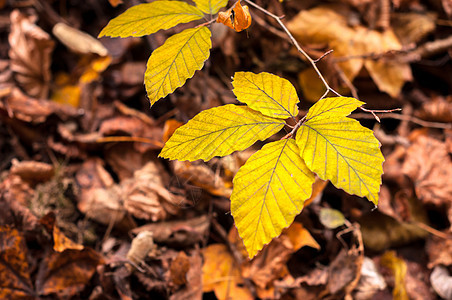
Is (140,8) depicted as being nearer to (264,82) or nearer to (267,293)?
(264,82)

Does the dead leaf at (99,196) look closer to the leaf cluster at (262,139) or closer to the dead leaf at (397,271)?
the leaf cluster at (262,139)

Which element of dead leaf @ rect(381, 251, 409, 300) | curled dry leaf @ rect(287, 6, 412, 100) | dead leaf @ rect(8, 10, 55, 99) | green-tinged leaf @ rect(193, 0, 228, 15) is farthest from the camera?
dead leaf @ rect(8, 10, 55, 99)

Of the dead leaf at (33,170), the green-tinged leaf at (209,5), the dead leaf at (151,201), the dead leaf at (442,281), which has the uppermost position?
the green-tinged leaf at (209,5)

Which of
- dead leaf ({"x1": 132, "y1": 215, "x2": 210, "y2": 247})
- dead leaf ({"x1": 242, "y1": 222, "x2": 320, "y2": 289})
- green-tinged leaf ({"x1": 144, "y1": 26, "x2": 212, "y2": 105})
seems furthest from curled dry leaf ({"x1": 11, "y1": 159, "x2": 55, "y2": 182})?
dead leaf ({"x1": 242, "y1": 222, "x2": 320, "y2": 289})

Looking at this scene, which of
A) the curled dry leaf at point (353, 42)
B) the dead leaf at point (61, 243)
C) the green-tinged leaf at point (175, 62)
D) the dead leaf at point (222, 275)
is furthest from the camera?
the curled dry leaf at point (353, 42)

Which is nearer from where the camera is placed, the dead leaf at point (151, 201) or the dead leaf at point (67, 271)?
the dead leaf at point (67, 271)

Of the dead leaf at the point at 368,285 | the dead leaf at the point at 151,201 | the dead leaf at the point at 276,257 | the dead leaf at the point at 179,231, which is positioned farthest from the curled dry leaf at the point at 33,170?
the dead leaf at the point at 368,285

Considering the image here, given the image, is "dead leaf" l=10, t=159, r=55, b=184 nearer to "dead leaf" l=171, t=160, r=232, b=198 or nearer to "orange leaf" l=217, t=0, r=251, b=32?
"dead leaf" l=171, t=160, r=232, b=198
